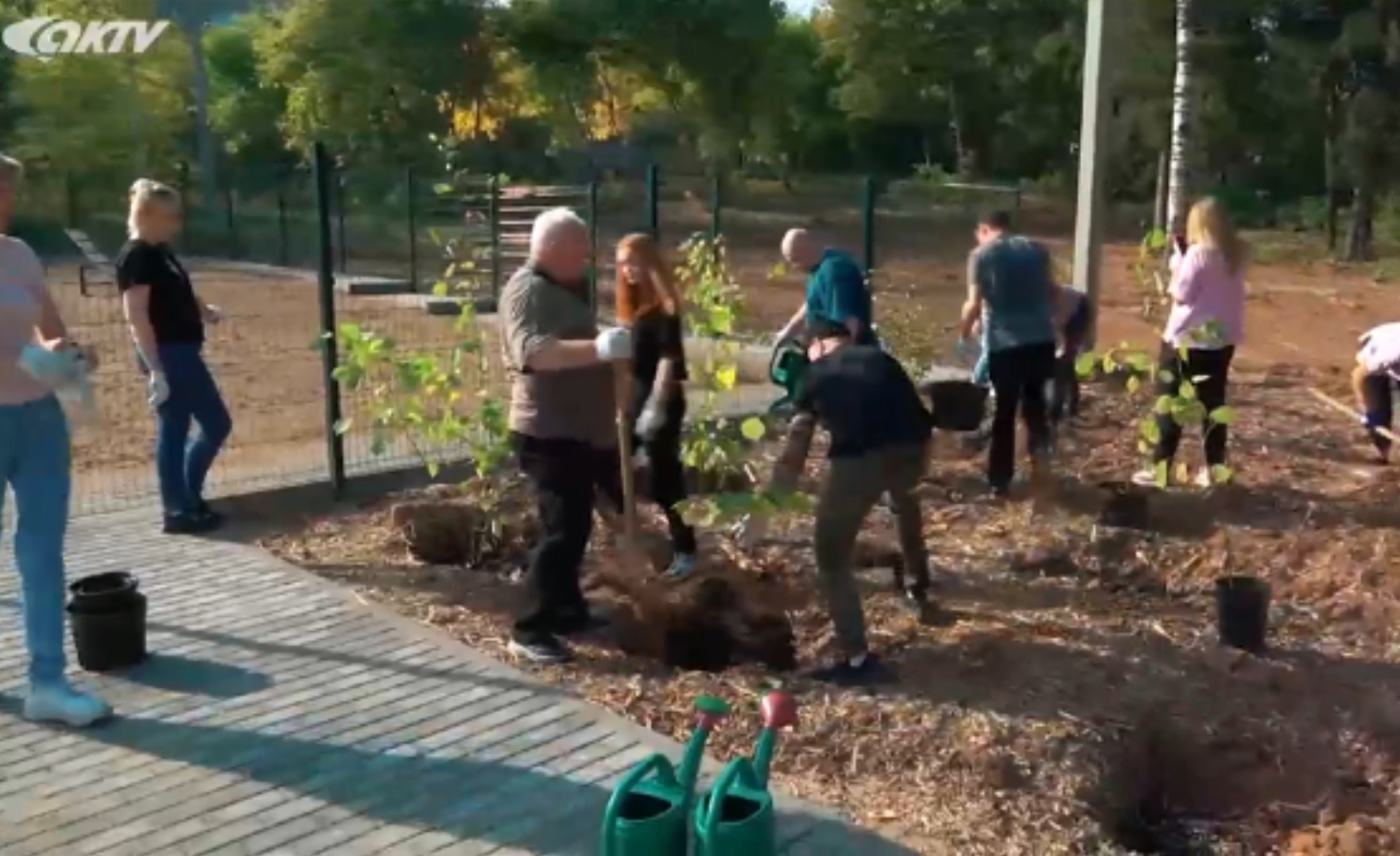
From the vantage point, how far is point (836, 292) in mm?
6305

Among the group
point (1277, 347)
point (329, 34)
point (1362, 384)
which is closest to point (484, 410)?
point (1362, 384)

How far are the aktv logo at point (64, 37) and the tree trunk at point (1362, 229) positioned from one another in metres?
23.7

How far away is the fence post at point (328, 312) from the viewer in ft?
24.8

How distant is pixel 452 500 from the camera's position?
7613 mm

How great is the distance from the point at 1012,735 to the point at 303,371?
1034 cm

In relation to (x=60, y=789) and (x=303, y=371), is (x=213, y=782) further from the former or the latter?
(x=303, y=371)

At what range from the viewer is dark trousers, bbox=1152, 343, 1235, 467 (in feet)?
25.4

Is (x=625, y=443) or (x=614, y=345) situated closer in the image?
(x=614, y=345)

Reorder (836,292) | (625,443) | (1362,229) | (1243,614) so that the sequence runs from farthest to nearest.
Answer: (1362,229), (836,292), (625,443), (1243,614)

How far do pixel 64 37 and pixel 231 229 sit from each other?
6.57 metres

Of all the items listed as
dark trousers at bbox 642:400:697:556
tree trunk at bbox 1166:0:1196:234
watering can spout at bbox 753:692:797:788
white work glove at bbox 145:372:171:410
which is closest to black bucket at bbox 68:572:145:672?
white work glove at bbox 145:372:171:410

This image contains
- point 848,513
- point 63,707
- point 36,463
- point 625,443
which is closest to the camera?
point 36,463

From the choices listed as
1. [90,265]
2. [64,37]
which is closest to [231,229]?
[90,265]

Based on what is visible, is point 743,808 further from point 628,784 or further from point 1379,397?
point 1379,397
